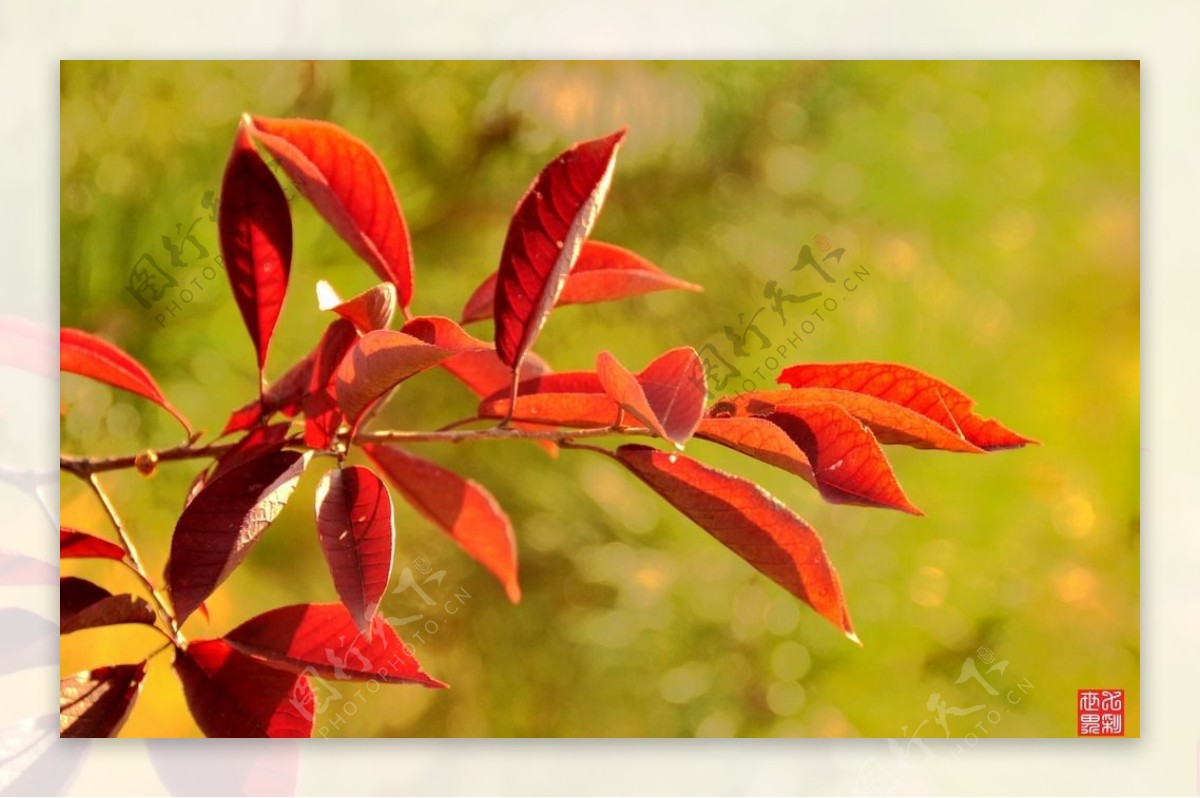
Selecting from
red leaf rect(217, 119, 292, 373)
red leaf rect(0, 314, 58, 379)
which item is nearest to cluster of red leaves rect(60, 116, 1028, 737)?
red leaf rect(217, 119, 292, 373)

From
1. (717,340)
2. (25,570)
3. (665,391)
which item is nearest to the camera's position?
(665,391)

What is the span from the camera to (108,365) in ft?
2.65

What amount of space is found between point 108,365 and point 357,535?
0.82 feet

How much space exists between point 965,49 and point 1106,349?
13.6 inches

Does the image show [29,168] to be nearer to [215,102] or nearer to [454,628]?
[215,102]

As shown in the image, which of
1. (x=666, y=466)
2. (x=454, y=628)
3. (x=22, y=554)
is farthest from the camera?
(x=454, y=628)

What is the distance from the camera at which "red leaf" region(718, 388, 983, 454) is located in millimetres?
674

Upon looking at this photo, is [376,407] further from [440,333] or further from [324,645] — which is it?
[324,645]

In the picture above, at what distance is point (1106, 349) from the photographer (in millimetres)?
1108

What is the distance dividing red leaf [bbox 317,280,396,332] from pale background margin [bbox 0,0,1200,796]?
0.47m

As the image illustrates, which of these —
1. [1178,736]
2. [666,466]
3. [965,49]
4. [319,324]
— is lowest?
[1178,736]

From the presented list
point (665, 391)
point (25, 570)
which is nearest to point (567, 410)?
point (665, 391)

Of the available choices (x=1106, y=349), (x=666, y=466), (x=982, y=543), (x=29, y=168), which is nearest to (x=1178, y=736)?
(x=982, y=543)

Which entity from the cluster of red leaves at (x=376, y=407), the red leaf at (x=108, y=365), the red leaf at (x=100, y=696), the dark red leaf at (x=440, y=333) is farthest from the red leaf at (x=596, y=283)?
the red leaf at (x=100, y=696)
